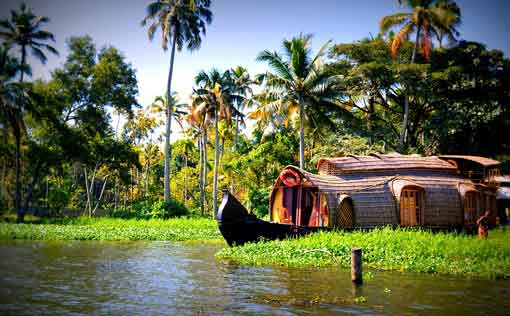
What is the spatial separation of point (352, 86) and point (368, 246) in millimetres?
15085

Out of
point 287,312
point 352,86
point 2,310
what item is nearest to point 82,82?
point 352,86

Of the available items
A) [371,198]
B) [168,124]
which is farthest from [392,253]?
[168,124]

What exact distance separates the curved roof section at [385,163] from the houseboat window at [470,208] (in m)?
1.32

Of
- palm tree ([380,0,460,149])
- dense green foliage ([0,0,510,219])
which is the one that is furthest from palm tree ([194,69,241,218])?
palm tree ([380,0,460,149])

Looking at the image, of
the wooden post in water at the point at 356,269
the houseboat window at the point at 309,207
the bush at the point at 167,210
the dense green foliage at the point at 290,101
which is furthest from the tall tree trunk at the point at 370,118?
the wooden post in water at the point at 356,269

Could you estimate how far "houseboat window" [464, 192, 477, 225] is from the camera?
58.4 feet

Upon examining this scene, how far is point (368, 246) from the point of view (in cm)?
1372

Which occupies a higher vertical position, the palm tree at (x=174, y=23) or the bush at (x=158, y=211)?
the palm tree at (x=174, y=23)

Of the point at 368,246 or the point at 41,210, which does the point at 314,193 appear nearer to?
the point at 368,246

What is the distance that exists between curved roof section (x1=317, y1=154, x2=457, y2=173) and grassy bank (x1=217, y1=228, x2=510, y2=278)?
3.62 m

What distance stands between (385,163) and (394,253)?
596 cm

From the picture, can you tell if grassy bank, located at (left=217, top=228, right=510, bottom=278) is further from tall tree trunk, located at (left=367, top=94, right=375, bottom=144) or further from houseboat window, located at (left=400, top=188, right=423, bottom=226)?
tall tree trunk, located at (left=367, top=94, right=375, bottom=144)

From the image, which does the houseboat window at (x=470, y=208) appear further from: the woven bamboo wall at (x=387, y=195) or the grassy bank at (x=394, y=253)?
the grassy bank at (x=394, y=253)

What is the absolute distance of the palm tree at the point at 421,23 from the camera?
24.3 metres
